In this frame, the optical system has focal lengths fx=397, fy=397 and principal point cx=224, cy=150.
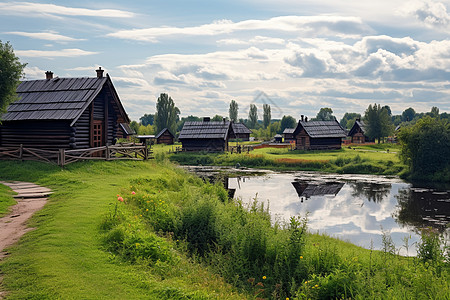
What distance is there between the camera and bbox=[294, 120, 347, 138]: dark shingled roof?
200 feet

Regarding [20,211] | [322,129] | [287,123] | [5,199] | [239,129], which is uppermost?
[287,123]

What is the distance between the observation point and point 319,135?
6094 cm

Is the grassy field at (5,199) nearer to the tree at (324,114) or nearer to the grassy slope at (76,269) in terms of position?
the grassy slope at (76,269)

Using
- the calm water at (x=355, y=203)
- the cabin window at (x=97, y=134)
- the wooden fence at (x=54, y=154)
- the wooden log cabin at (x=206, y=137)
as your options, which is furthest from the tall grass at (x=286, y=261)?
the wooden log cabin at (x=206, y=137)

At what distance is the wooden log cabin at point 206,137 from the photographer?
2218 inches

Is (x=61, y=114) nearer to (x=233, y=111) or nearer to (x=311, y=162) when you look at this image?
(x=311, y=162)

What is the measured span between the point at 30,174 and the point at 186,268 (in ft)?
44.5

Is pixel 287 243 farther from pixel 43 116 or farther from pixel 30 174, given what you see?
pixel 43 116

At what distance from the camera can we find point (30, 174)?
1975 centimetres

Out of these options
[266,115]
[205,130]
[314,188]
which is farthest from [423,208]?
[266,115]

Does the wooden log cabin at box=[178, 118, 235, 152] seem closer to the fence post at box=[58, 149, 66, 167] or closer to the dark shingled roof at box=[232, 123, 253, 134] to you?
the dark shingled roof at box=[232, 123, 253, 134]

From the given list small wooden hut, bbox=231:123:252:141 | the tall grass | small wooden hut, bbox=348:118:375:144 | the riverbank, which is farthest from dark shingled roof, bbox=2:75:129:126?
small wooden hut, bbox=348:118:375:144

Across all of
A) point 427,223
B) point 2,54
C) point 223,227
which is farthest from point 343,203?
point 2,54

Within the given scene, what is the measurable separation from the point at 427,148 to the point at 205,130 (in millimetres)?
30429
